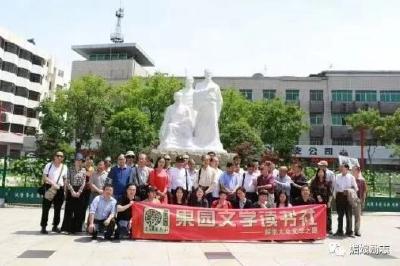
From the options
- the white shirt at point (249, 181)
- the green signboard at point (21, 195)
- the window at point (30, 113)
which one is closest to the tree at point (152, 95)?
the window at point (30, 113)

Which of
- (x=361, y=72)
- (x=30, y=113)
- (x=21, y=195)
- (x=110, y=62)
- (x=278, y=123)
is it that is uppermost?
(x=110, y=62)

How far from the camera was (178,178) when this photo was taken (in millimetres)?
9484

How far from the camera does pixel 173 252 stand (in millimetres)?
7371

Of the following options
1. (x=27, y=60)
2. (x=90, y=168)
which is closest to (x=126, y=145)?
(x=27, y=60)

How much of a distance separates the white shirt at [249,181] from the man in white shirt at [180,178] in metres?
1.02

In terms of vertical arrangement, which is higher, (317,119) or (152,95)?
(317,119)

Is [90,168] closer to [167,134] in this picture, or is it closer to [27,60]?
[167,134]

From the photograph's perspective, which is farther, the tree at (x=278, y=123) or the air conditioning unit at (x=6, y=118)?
the air conditioning unit at (x=6, y=118)

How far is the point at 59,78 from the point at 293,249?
5701cm

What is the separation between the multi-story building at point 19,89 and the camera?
46.6 m

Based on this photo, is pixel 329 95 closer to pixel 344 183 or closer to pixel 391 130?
pixel 391 130

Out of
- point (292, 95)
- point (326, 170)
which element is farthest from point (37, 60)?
point (326, 170)

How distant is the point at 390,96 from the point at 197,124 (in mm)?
35444

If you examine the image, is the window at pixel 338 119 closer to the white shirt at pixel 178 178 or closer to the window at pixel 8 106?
the window at pixel 8 106
